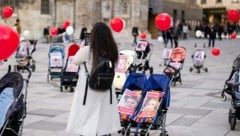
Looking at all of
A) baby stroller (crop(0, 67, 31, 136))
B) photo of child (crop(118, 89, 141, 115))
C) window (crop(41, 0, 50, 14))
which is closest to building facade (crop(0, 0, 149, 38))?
window (crop(41, 0, 50, 14))

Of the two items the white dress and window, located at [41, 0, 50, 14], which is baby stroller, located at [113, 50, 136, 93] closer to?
the white dress

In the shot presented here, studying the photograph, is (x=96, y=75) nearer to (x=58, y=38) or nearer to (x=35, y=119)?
(x=35, y=119)

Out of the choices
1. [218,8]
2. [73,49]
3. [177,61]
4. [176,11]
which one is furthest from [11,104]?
[218,8]

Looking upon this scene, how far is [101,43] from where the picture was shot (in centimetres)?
676

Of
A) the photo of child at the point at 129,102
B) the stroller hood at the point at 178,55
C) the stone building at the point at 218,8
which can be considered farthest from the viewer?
the stone building at the point at 218,8

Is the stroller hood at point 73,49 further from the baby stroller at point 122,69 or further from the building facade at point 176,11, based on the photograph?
the building facade at point 176,11

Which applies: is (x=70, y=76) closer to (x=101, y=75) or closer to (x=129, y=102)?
(x=129, y=102)

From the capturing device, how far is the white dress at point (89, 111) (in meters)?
6.88

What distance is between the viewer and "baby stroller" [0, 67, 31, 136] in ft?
21.9

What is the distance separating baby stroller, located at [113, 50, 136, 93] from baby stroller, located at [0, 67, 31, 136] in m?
4.09

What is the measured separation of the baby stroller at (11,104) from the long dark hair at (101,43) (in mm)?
1071

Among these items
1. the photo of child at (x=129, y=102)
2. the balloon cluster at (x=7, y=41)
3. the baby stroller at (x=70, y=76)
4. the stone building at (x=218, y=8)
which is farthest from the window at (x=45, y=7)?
the stone building at (x=218, y=8)

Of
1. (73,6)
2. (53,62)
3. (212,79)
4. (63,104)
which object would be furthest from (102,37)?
(73,6)

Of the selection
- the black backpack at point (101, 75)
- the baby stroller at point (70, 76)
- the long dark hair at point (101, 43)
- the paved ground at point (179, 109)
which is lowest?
the paved ground at point (179, 109)
